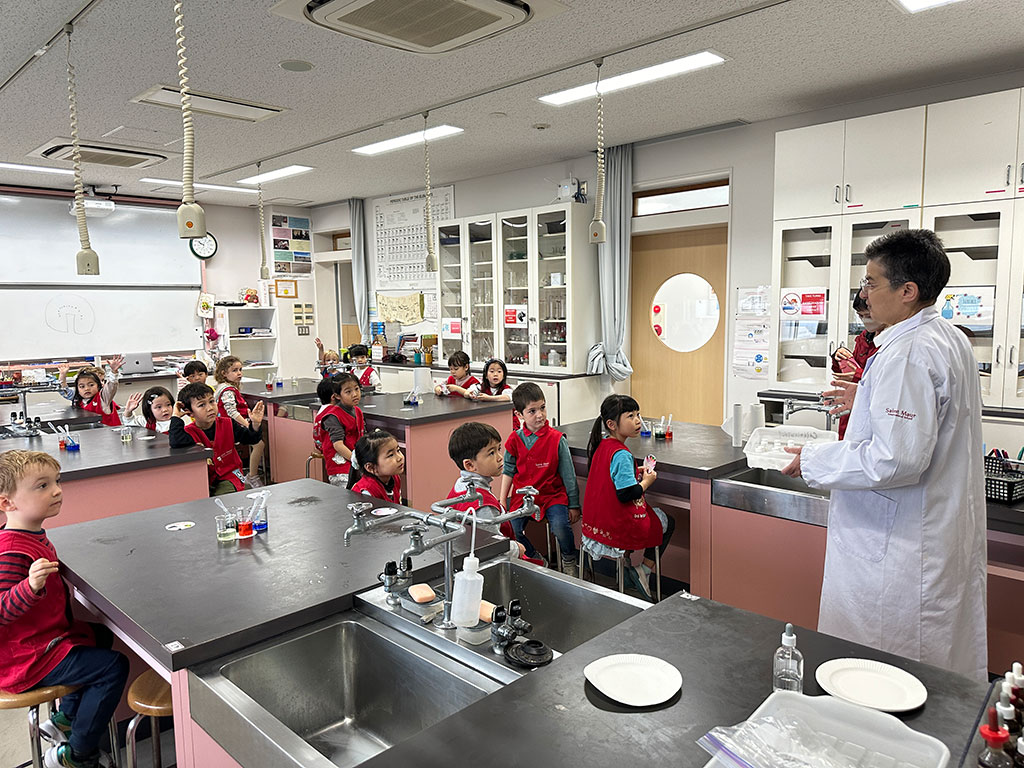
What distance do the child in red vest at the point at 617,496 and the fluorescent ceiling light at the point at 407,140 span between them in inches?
119

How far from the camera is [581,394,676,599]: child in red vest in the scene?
8.22 feet

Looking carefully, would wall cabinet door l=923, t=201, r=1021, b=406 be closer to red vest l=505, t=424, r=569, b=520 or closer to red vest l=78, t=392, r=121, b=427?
red vest l=505, t=424, r=569, b=520

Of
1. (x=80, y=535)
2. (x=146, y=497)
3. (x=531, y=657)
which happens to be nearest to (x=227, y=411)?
(x=146, y=497)

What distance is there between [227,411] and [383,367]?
3.47 m

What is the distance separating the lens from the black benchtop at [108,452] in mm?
2934

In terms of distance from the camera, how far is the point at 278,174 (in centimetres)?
636

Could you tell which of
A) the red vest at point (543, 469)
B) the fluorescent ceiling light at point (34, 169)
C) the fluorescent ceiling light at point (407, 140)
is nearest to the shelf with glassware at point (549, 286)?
the fluorescent ceiling light at point (407, 140)

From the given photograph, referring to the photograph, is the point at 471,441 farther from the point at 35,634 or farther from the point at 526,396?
the point at 35,634

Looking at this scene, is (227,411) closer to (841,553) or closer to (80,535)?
(80,535)

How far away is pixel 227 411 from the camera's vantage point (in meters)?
4.08

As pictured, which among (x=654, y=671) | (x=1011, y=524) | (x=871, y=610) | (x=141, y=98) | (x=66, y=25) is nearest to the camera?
(x=654, y=671)

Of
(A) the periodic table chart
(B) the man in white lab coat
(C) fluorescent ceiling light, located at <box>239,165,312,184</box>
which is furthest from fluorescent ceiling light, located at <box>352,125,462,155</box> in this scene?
(B) the man in white lab coat

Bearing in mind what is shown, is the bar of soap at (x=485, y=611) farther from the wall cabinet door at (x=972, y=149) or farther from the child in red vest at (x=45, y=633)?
the wall cabinet door at (x=972, y=149)

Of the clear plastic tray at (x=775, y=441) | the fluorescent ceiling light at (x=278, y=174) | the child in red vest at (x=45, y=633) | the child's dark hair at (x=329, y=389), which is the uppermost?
the fluorescent ceiling light at (x=278, y=174)
